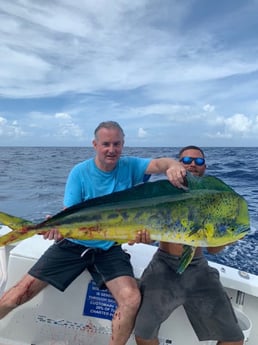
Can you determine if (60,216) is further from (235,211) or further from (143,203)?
(235,211)

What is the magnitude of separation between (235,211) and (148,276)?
37.9 inches

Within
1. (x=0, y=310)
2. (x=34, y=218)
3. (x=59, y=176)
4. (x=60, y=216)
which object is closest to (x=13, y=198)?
(x=34, y=218)

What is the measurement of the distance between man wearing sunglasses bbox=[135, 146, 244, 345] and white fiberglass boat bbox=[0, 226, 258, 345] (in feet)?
0.78

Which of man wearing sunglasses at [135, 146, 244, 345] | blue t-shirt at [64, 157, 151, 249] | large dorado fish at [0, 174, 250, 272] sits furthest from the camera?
blue t-shirt at [64, 157, 151, 249]

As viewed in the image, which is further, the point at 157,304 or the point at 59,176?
the point at 59,176

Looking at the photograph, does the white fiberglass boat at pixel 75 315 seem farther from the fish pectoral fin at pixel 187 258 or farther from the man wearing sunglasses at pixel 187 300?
the fish pectoral fin at pixel 187 258

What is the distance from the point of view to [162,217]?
192cm

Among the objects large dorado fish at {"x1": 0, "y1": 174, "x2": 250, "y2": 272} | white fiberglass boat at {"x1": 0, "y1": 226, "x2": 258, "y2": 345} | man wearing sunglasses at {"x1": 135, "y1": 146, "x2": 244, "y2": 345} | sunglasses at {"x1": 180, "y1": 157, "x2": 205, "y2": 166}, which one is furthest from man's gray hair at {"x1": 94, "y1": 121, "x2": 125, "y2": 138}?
white fiberglass boat at {"x1": 0, "y1": 226, "x2": 258, "y2": 345}

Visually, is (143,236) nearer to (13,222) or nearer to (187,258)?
(187,258)

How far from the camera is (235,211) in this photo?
1882 mm

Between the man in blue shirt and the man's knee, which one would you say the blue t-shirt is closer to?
the man in blue shirt

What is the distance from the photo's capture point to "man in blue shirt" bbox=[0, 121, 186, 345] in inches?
100

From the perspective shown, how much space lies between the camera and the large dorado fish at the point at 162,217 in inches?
73.4

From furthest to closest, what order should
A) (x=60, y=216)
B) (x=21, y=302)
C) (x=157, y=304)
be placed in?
(x=21, y=302) < (x=157, y=304) < (x=60, y=216)
